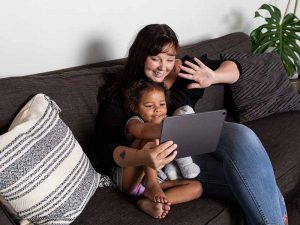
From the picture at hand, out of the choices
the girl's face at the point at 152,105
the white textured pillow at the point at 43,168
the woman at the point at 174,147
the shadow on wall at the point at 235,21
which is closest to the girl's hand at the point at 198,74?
the woman at the point at 174,147

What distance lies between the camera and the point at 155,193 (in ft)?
3.85

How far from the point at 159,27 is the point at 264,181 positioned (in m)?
0.67

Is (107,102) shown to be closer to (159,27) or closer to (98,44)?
(159,27)

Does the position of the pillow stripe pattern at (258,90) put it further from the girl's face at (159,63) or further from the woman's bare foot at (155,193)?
the woman's bare foot at (155,193)

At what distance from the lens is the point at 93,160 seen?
1456 mm

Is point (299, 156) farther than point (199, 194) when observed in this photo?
Yes

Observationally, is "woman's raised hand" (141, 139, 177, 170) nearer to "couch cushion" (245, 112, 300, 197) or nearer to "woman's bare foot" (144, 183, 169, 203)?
"woman's bare foot" (144, 183, 169, 203)

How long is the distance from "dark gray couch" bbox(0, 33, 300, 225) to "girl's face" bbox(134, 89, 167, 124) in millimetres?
207

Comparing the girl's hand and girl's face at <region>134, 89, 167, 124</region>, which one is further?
the girl's hand

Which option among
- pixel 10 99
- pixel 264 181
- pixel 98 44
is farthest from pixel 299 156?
pixel 10 99

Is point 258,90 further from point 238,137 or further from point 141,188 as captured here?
point 141,188

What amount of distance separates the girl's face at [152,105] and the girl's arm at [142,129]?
44 mm

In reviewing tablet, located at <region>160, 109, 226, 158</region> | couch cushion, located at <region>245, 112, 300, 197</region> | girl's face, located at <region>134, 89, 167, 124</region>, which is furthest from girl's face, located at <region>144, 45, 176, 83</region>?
couch cushion, located at <region>245, 112, 300, 197</region>

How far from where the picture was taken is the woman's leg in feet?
3.97
